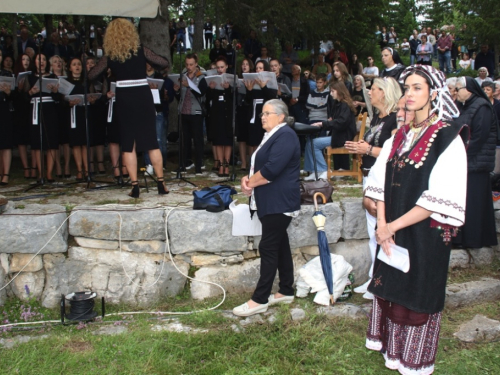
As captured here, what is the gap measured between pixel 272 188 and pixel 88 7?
307 centimetres

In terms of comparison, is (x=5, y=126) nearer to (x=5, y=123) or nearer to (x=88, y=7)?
(x=5, y=123)

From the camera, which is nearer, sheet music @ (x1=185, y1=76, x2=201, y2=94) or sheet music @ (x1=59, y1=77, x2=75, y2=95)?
sheet music @ (x1=59, y1=77, x2=75, y2=95)

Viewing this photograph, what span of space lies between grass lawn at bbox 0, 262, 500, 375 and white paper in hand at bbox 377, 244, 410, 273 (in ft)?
3.14

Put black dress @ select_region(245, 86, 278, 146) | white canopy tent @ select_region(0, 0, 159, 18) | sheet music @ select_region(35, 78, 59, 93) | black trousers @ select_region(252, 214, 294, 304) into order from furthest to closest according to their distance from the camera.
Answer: black dress @ select_region(245, 86, 278, 146)
sheet music @ select_region(35, 78, 59, 93)
white canopy tent @ select_region(0, 0, 159, 18)
black trousers @ select_region(252, 214, 294, 304)

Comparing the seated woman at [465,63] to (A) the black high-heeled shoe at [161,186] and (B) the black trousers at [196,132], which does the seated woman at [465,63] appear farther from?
(A) the black high-heeled shoe at [161,186]

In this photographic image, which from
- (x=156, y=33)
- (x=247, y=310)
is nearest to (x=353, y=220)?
(x=247, y=310)

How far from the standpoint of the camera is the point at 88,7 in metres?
5.97

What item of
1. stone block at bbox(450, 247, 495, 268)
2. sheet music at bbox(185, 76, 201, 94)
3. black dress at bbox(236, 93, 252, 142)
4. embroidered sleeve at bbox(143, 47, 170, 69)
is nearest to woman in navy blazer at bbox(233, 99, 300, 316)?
embroidered sleeve at bbox(143, 47, 170, 69)

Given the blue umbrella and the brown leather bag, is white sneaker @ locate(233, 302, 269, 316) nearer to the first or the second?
the blue umbrella

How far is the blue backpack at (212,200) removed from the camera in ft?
17.6

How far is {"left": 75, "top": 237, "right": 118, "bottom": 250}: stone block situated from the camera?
542 centimetres

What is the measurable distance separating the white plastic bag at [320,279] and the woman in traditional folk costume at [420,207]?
1.38m

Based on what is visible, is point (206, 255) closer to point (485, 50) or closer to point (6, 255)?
point (6, 255)

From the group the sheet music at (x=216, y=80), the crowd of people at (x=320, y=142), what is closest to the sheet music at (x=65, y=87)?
the crowd of people at (x=320, y=142)
